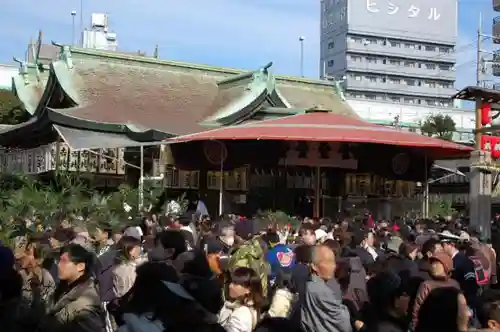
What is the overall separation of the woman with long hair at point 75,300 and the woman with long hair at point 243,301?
0.95 meters

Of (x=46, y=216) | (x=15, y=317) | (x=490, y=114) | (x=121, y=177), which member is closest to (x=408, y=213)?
(x=490, y=114)

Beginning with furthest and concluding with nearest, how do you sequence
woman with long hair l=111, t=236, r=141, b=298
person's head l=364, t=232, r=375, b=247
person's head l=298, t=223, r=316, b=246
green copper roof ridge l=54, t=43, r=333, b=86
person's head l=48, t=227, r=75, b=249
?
green copper roof ridge l=54, t=43, r=333, b=86 → person's head l=364, t=232, r=375, b=247 → person's head l=298, t=223, r=316, b=246 → person's head l=48, t=227, r=75, b=249 → woman with long hair l=111, t=236, r=141, b=298

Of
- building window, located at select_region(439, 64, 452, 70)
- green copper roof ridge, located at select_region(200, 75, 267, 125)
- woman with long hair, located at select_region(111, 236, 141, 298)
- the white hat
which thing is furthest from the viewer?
building window, located at select_region(439, 64, 452, 70)

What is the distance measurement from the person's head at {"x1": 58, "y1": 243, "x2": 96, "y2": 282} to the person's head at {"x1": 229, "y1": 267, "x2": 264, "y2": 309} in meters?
1.03

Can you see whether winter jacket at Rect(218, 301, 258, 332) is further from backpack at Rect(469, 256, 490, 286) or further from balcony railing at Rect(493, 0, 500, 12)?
balcony railing at Rect(493, 0, 500, 12)

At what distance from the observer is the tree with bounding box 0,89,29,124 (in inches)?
1055

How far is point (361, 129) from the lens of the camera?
17.5 m

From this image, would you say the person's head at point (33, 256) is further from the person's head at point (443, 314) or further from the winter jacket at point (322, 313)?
the person's head at point (443, 314)

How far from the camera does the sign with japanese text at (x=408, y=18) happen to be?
83375mm

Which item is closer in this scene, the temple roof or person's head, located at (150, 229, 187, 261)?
person's head, located at (150, 229, 187, 261)

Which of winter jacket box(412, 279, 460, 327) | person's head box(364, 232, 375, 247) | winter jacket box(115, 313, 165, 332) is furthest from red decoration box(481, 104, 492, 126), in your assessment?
winter jacket box(115, 313, 165, 332)

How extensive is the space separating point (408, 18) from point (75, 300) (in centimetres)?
8612

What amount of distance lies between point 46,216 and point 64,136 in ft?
24.8

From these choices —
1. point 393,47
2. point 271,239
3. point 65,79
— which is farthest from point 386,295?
point 393,47
